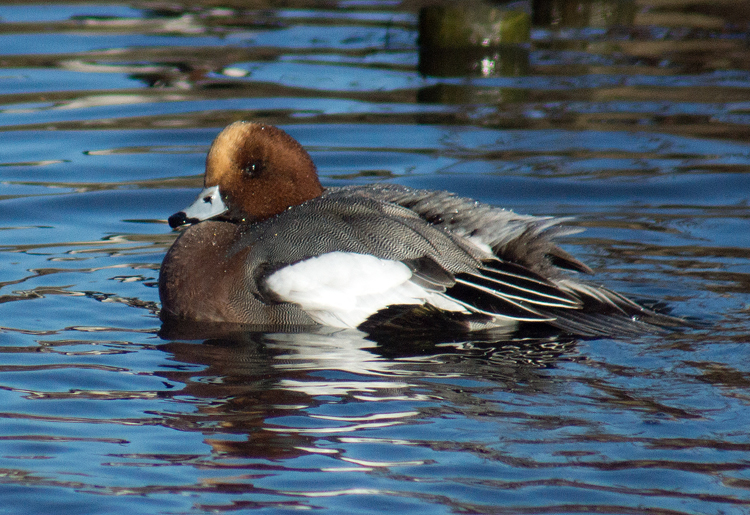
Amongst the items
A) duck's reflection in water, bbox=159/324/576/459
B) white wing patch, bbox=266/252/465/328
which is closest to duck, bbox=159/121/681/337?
white wing patch, bbox=266/252/465/328

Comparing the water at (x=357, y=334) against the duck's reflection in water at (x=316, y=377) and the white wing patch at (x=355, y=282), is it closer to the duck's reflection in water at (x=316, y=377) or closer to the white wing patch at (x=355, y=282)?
the duck's reflection in water at (x=316, y=377)

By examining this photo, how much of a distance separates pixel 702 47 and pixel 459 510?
328 inches

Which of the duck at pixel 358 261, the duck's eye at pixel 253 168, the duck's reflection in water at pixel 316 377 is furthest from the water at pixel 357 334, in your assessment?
the duck's eye at pixel 253 168

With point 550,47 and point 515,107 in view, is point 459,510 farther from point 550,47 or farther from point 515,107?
point 550,47

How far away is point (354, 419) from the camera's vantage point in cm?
392

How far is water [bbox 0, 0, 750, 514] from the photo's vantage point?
3.51 meters

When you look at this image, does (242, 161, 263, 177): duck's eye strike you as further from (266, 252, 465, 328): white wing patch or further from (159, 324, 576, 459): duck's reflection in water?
(159, 324, 576, 459): duck's reflection in water

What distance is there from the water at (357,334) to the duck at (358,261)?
0.15 m

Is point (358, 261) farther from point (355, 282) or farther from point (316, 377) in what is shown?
point (316, 377)

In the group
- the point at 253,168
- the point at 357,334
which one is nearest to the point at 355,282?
the point at 357,334

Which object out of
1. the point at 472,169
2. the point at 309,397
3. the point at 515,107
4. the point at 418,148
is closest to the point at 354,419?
the point at 309,397

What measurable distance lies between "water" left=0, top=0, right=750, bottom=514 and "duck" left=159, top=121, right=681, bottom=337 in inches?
5.8

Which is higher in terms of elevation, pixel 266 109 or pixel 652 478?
pixel 266 109

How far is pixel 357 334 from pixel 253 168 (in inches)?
38.2
